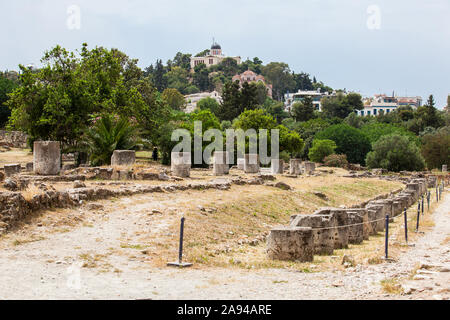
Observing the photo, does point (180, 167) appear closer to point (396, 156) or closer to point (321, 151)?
point (396, 156)

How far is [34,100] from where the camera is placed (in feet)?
102

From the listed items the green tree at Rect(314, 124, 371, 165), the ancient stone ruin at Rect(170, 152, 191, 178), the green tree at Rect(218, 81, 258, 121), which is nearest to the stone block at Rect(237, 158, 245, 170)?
the ancient stone ruin at Rect(170, 152, 191, 178)

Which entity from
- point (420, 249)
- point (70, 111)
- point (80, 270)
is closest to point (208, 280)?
point (80, 270)

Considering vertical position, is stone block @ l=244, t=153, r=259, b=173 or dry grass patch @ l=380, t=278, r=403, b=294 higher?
stone block @ l=244, t=153, r=259, b=173

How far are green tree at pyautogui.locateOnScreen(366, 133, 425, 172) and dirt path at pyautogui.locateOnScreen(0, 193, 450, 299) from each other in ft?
170

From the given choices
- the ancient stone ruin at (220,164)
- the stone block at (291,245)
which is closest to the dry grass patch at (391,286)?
the stone block at (291,245)

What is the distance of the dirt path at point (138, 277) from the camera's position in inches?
334

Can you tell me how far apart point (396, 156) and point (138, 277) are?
188 ft

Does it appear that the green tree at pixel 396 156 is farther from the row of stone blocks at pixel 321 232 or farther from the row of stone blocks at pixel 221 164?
the row of stone blocks at pixel 321 232

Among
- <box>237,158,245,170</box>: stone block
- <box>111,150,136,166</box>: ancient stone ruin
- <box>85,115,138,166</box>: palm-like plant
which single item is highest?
<box>85,115,138,166</box>: palm-like plant

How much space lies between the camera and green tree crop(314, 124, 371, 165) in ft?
236

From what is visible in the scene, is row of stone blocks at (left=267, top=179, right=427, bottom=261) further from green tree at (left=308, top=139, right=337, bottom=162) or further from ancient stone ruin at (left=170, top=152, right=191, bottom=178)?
green tree at (left=308, top=139, right=337, bottom=162)

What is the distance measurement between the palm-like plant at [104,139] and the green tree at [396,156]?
4215cm

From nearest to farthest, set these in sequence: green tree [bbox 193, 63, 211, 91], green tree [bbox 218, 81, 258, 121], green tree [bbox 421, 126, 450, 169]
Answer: green tree [bbox 421, 126, 450, 169]
green tree [bbox 218, 81, 258, 121]
green tree [bbox 193, 63, 211, 91]
